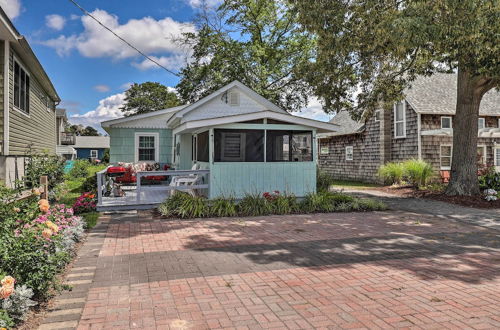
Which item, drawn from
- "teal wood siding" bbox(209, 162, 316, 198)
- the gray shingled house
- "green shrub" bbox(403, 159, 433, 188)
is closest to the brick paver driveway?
"teal wood siding" bbox(209, 162, 316, 198)

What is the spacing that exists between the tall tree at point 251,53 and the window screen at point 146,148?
814 cm

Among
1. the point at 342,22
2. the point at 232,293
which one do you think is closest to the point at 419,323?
the point at 232,293

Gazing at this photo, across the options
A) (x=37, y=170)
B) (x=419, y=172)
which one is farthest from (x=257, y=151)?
(x=419, y=172)

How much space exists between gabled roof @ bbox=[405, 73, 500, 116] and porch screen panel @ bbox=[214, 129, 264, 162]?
11.0 metres

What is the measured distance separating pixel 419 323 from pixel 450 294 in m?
0.99

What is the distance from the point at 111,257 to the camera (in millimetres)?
5457

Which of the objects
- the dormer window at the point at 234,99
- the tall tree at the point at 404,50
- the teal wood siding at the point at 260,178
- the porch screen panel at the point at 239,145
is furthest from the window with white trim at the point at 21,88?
the tall tree at the point at 404,50

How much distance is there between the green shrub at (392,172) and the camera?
17766 mm

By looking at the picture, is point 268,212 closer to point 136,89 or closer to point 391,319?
point 391,319

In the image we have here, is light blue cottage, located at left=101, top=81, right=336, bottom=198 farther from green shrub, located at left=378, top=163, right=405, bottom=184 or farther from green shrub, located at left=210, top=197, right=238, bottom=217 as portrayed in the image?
green shrub, located at left=378, top=163, right=405, bottom=184

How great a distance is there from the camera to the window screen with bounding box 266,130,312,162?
440 inches

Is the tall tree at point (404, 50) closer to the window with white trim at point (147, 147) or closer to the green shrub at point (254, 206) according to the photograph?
the green shrub at point (254, 206)

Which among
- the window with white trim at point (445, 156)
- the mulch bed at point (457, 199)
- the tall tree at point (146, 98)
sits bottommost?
the mulch bed at point (457, 199)

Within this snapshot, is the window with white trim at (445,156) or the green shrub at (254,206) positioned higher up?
the window with white trim at (445,156)
